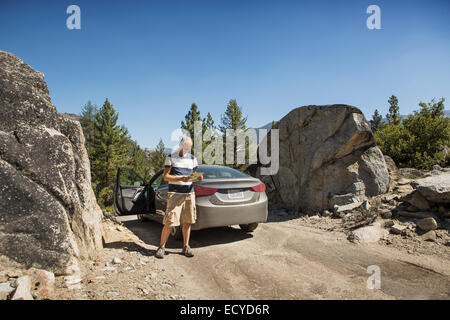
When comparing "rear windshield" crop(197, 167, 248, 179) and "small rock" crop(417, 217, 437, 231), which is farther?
"rear windshield" crop(197, 167, 248, 179)

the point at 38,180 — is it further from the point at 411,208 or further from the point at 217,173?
the point at 411,208

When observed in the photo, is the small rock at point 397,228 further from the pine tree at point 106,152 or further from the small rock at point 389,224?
the pine tree at point 106,152

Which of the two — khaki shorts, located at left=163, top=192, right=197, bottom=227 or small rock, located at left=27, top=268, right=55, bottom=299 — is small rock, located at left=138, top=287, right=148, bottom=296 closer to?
small rock, located at left=27, top=268, right=55, bottom=299

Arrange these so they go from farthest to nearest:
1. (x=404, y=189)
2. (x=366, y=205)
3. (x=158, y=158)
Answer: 1. (x=158, y=158)
2. (x=404, y=189)
3. (x=366, y=205)

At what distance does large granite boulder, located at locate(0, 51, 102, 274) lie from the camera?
2.85 meters

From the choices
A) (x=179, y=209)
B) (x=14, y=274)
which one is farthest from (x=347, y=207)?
(x=14, y=274)

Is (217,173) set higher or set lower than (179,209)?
higher

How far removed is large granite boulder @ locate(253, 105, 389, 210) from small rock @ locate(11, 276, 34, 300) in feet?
22.2

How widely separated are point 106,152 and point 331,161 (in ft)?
90.2

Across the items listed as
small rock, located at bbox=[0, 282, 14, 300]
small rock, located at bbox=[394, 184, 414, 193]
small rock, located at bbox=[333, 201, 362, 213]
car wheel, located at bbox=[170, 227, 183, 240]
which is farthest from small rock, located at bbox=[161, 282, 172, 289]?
small rock, located at bbox=[394, 184, 414, 193]

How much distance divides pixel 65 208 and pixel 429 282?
4696 mm

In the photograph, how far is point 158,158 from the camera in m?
37.7

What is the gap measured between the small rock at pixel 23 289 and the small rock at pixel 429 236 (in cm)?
582

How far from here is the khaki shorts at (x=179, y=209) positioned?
4008 mm
